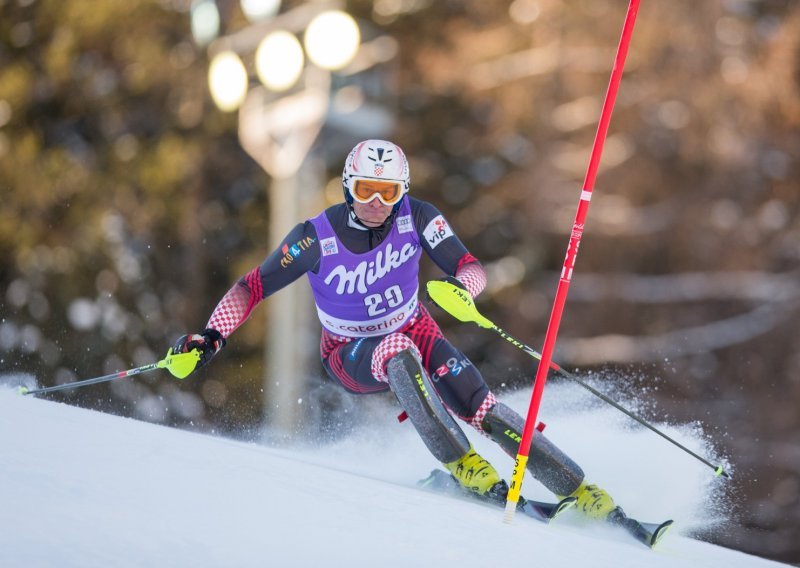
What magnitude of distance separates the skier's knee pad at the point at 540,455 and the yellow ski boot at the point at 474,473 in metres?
0.18

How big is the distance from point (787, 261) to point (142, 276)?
10518 millimetres

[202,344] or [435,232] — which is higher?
[435,232]

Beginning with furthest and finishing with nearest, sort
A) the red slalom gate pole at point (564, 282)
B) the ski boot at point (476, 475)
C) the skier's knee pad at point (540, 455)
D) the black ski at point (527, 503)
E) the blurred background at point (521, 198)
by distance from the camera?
1. the blurred background at point (521, 198)
2. the skier's knee pad at point (540, 455)
3. the ski boot at point (476, 475)
4. the black ski at point (527, 503)
5. the red slalom gate pole at point (564, 282)

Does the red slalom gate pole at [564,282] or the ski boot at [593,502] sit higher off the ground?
the red slalom gate pole at [564,282]

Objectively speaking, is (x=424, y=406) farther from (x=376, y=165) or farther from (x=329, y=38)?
(x=329, y=38)

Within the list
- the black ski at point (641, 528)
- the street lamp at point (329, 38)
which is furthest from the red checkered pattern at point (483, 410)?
the street lamp at point (329, 38)

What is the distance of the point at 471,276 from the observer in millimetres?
4340

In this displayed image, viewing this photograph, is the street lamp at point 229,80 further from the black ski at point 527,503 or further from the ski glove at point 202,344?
the black ski at point 527,503

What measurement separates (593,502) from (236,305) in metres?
1.64

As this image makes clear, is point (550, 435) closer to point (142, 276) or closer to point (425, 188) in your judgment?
point (425, 188)

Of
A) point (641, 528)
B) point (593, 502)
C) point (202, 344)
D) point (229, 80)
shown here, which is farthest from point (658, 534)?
point (229, 80)

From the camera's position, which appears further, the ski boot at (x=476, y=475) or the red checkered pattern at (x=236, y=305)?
the red checkered pattern at (x=236, y=305)

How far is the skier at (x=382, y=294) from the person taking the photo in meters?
4.17

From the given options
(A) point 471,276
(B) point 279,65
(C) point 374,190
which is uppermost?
(B) point 279,65
